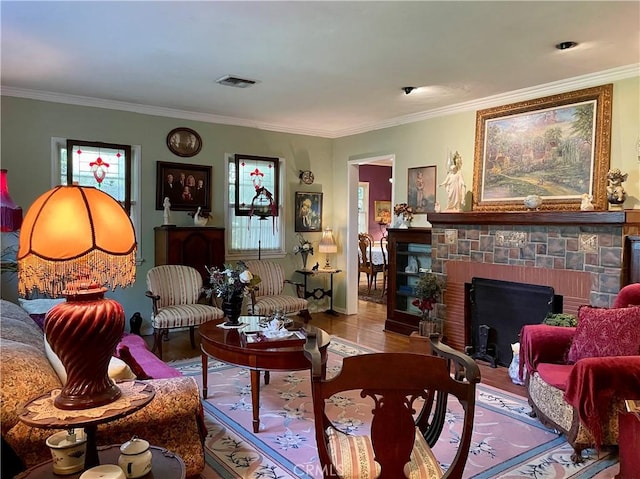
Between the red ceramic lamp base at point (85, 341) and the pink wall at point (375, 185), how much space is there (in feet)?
29.7

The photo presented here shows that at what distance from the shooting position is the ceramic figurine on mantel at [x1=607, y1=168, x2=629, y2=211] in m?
3.83

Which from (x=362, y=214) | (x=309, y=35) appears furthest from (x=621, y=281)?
(x=362, y=214)

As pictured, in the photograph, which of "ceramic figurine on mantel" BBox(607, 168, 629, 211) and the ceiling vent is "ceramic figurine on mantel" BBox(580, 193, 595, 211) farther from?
the ceiling vent

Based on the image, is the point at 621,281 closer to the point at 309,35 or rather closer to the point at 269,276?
the point at 309,35

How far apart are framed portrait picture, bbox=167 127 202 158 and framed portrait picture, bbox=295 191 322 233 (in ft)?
5.19

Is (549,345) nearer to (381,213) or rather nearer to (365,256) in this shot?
(365,256)

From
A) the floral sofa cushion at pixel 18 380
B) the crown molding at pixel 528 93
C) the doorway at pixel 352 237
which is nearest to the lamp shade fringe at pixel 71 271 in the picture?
the floral sofa cushion at pixel 18 380

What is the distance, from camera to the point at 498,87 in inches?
177

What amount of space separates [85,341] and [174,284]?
138 inches

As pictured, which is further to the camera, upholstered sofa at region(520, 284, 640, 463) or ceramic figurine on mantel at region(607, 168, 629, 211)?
ceramic figurine on mantel at region(607, 168, 629, 211)

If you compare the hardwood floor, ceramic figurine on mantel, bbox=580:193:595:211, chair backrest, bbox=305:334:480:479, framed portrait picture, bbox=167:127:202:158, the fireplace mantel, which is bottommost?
the hardwood floor

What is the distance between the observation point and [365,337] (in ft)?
18.3

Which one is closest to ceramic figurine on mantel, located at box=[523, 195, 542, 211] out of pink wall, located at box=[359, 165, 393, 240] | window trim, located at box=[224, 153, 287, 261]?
window trim, located at box=[224, 153, 287, 261]

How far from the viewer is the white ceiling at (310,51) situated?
9.38ft
